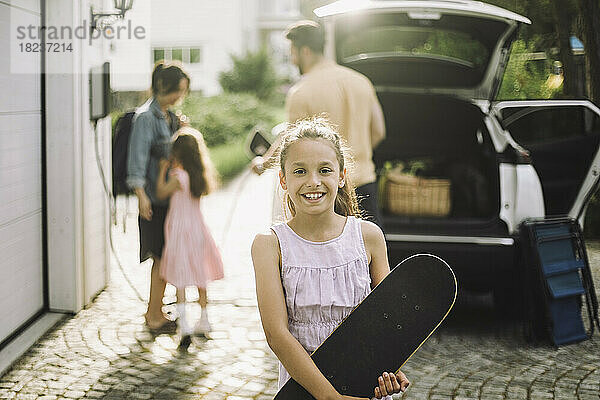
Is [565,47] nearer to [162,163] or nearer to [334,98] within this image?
[334,98]

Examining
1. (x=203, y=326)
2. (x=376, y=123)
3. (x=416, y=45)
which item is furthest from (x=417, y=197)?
(x=203, y=326)

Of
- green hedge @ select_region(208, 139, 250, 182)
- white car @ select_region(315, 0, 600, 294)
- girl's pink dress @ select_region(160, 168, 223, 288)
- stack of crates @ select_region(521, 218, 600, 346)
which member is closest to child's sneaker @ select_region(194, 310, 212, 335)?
girl's pink dress @ select_region(160, 168, 223, 288)

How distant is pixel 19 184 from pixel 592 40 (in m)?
5.64

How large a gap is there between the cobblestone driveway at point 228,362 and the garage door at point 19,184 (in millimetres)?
302

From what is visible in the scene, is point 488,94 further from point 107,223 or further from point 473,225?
point 107,223

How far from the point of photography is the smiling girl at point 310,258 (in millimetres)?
2342

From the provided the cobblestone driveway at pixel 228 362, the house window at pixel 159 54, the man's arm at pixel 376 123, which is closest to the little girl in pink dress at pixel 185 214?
the cobblestone driveway at pixel 228 362

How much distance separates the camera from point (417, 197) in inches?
237

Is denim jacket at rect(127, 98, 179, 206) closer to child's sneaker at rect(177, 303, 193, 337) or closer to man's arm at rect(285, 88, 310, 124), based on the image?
child's sneaker at rect(177, 303, 193, 337)

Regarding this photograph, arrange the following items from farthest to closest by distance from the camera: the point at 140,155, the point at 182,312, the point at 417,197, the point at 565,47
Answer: the point at 565,47
the point at 417,197
the point at 182,312
the point at 140,155

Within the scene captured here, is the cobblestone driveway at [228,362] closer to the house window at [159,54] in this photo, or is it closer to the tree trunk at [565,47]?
the tree trunk at [565,47]

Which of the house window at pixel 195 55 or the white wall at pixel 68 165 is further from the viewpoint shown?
the house window at pixel 195 55

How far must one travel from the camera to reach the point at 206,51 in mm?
32906

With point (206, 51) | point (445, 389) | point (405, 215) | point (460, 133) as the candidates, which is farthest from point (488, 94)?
point (206, 51)
